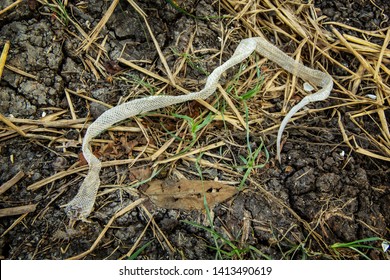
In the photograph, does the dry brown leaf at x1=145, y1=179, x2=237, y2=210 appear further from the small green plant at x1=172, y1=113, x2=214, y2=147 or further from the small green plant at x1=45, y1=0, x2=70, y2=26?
the small green plant at x1=45, y1=0, x2=70, y2=26

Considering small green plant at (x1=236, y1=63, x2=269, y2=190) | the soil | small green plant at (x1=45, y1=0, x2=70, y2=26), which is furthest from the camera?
small green plant at (x1=45, y1=0, x2=70, y2=26)

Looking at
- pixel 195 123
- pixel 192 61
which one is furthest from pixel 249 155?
pixel 192 61

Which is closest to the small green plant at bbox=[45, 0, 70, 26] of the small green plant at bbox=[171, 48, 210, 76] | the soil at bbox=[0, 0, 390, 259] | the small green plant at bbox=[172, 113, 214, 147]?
the soil at bbox=[0, 0, 390, 259]

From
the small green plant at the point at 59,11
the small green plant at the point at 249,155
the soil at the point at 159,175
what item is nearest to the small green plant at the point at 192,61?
the soil at the point at 159,175

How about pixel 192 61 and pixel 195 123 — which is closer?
pixel 195 123

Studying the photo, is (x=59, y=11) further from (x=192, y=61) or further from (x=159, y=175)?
(x=159, y=175)
